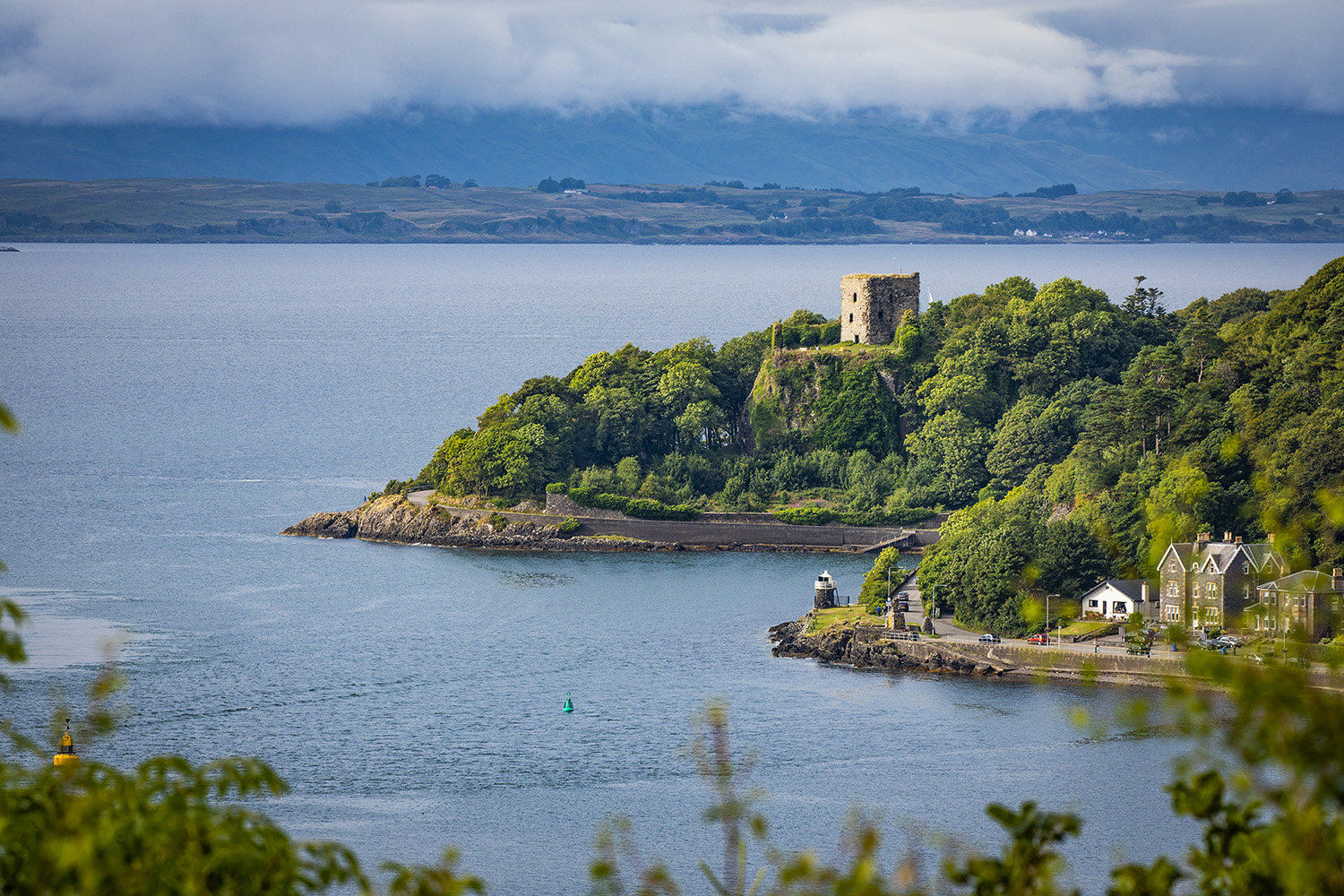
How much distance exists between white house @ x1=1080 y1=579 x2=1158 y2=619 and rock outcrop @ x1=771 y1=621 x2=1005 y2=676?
5313 mm

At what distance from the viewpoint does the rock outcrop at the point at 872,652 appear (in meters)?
54.9

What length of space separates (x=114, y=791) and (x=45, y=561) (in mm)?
62362

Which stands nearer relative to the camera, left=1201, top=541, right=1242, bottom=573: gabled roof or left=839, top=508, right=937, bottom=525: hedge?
left=1201, top=541, right=1242, bottom=573: gabled roof

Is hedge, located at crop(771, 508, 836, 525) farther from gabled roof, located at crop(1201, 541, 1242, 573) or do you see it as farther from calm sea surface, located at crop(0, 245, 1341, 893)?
gabled roof, located at crop(1201, 541, 1242, 573)

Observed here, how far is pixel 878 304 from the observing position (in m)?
86.5

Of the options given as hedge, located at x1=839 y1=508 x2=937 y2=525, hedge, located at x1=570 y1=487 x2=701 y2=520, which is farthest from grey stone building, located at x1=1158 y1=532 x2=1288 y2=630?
hedge, located at x1=570 y1=487 x2=701 y2=520

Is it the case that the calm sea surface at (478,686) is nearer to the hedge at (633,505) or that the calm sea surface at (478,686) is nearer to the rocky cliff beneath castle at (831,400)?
the hedge at (633,505)

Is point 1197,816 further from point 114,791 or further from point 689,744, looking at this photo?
point 689,744

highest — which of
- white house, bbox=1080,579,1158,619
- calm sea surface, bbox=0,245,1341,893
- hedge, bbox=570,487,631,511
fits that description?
hedge, bbox=570,487,631,511

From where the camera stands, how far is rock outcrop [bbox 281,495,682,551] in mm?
76125

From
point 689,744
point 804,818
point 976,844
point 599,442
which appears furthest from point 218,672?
point 599,442

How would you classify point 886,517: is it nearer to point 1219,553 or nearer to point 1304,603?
point 1219,553

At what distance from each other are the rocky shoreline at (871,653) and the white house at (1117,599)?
5.10m

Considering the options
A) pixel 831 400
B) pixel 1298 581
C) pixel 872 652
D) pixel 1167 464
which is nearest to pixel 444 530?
pixel 831 400
